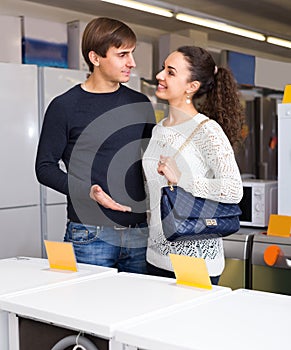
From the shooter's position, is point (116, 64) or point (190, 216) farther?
point (116, 64)

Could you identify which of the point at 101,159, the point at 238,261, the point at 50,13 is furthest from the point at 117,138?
the point at 50,13

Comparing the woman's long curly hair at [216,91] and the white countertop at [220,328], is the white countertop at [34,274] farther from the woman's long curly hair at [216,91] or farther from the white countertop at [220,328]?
the woman's long curly hair at [216,91]

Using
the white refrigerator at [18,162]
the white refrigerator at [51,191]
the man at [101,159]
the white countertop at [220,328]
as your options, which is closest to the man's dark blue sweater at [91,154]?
the man at [101,159]

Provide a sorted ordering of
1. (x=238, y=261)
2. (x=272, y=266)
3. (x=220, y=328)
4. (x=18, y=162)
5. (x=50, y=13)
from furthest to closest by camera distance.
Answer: (x=50, y=13) → (x=18, y=162) → (x=238, y=261) → (x=272, y=266) → (x=220, y=328)

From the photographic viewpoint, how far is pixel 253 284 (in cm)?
271

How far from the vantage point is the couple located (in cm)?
195

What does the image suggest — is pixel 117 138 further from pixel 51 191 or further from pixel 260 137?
pixel 260 137

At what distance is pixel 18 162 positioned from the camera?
3924mm

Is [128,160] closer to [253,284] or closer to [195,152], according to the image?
[195,152]

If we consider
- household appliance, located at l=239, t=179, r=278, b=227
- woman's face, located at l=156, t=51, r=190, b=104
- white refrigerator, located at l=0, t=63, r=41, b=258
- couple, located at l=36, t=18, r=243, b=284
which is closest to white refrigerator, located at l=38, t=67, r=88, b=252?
white refrigerator, located at l=0, t=63, r=41, b=258

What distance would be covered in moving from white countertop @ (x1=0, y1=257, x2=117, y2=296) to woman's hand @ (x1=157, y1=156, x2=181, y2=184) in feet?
1.09

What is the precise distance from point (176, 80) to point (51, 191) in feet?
7.47

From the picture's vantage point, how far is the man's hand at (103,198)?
1.80 m

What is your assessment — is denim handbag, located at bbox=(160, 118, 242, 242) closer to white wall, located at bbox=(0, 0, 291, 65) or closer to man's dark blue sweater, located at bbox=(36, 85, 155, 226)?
man's dark blue sweater, located at bbox=(36, 85, 155, 226)
